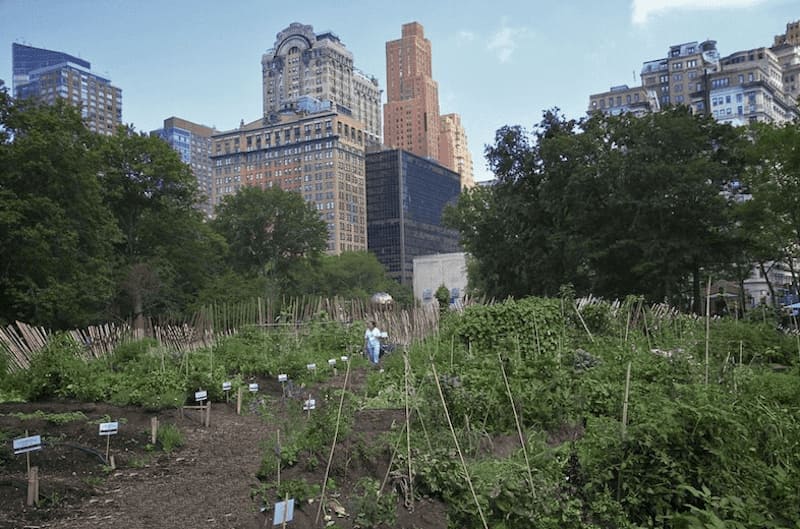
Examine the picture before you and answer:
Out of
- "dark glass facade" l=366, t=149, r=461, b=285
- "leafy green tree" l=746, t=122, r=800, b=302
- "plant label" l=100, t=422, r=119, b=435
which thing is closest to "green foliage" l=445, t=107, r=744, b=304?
"leafy green tree" l=746, t=122, r=800, b=302

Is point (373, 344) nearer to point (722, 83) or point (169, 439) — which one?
point (169, 439)

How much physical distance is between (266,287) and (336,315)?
1957cm

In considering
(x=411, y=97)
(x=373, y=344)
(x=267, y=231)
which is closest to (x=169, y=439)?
(x=373, y=344)

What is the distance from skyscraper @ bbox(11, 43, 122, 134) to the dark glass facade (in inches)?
1748

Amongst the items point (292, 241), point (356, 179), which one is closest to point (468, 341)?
point (292, 241)

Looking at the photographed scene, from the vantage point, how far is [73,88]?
111375 millimetres

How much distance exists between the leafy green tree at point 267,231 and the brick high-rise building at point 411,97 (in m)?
109

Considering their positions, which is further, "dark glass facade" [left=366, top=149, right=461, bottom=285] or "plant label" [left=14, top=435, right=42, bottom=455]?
"dark glass facade" [left=366, top=149, right=461, bottom=285]

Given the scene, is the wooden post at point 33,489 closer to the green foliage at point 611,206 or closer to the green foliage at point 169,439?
the green foliage at point 169,439

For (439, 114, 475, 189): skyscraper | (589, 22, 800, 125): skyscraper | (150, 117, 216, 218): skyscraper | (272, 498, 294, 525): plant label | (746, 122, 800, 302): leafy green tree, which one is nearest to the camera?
(272, 498, 294, 525): plant label

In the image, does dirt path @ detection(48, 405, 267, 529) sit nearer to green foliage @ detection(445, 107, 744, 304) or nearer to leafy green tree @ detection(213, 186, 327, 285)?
green foliage @ detection(445, 107, 744, 304)

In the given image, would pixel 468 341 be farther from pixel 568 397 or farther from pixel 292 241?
pixel 292 241

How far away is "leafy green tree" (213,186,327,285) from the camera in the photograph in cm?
4825

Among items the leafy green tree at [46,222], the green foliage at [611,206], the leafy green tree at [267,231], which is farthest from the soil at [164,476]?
the leafy green tree at [267,231]
